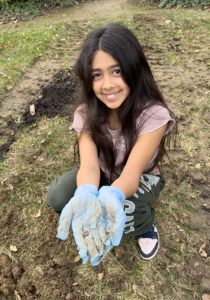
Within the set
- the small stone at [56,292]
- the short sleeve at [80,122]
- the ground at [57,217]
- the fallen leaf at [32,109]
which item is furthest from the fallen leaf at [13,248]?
the fallen leaf at [32,109]

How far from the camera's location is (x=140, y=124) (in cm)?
161

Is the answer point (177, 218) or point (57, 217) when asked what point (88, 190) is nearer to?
point (57, 217)

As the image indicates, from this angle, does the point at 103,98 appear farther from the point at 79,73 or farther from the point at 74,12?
the point at 74,12

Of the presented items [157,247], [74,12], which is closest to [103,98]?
[157,247]

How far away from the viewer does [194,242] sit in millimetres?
1938

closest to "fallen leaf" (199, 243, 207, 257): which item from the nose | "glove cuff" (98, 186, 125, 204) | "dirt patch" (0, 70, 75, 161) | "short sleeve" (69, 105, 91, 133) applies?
"glove cuff" (98, 186, 125, 204)

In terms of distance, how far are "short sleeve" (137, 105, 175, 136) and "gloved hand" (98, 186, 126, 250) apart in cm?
54

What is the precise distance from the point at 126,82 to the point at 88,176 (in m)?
0.73

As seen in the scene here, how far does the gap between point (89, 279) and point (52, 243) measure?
460mm

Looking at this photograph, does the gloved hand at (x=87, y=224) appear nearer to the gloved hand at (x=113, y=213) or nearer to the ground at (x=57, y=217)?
the gloved hand at (x=113, y=213)

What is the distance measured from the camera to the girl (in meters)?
1.31

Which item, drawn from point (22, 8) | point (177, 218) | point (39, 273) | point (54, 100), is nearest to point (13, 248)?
point (39, 273)

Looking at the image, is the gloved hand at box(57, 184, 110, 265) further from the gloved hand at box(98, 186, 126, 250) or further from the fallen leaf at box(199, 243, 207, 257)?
the fallen leaf at box(199, 243, 207, 257)

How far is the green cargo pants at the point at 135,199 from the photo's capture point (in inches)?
65.8
